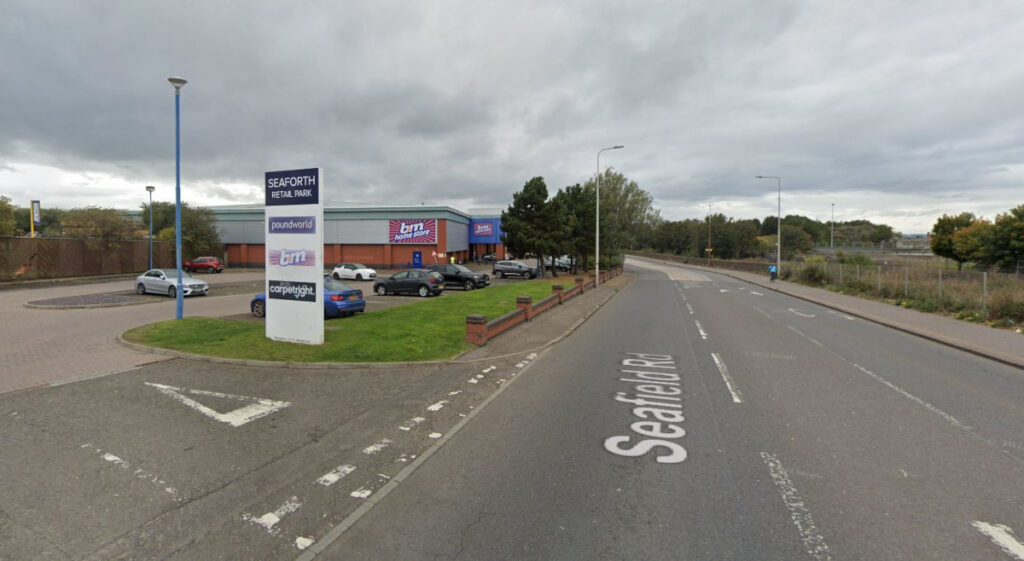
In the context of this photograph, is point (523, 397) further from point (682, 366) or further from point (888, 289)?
point (888, 289)

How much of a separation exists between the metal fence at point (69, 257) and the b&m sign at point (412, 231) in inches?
803

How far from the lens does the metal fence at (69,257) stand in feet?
96.0

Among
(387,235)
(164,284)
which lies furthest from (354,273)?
(387,235)

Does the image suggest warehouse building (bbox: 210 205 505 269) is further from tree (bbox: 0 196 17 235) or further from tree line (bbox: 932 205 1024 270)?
tree line (bbox: 932 205 1024 270)

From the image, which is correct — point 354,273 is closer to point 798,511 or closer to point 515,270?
point 515,270

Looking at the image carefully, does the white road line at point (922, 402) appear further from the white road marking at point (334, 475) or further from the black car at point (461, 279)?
the black car at point (461, 279)

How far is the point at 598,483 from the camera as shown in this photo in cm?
451

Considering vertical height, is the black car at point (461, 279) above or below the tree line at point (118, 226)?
below

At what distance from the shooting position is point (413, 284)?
79.0ft

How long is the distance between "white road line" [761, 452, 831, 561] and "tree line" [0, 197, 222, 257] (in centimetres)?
4330

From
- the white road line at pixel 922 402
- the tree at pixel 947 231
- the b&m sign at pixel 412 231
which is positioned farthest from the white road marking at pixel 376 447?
the tree at pixel 947 231

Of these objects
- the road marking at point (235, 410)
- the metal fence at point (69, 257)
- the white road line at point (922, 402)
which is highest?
the metal fence at point (69, 257)

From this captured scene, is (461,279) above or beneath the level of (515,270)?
beneath

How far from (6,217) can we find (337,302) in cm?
3112
